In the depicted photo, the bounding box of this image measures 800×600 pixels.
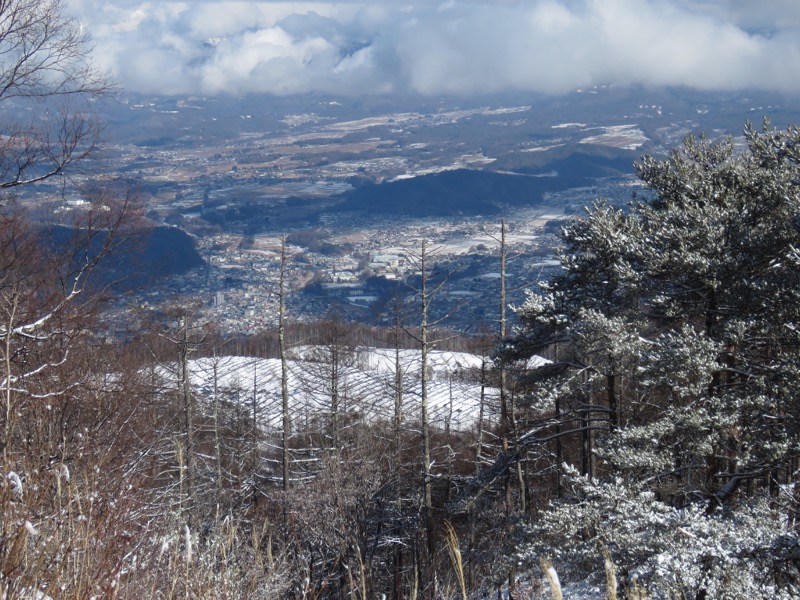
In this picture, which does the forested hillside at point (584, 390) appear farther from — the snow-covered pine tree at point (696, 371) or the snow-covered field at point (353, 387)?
the snow-covered field at point (353, 387)

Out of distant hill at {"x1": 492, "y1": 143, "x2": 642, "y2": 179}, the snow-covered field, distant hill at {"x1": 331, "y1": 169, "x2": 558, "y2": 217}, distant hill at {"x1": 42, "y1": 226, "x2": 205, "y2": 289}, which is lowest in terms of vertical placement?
the snow-covered field

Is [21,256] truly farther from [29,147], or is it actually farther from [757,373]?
[757,373]

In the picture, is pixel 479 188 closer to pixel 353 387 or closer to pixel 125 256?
pixel 353 387

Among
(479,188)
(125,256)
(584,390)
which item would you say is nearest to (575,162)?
(479,188)

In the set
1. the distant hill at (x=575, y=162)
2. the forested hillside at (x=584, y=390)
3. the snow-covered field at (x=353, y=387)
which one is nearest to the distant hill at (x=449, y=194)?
the distant hill at (x=575, y=162)

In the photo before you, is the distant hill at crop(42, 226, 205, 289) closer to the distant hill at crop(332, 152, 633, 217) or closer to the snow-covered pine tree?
the snow-covered pine tree

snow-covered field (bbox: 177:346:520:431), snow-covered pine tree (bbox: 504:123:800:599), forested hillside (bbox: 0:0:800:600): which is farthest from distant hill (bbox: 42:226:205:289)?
snow-covered field (bbox: 177:346:520:431)

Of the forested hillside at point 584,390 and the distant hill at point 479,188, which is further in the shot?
A: the distant hill at point 479,188

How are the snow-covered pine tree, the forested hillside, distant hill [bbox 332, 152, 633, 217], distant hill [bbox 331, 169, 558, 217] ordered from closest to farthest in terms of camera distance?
the forested hillside → the snow-covered pine tree → distant hill [bbox 331, 169, 558, 217] → distant hill [bbox 332, 152, 633, 217]

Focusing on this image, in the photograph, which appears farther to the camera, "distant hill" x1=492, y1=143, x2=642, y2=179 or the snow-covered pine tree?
"distant hill" x1=492, y1=143, x2=642, y2=179

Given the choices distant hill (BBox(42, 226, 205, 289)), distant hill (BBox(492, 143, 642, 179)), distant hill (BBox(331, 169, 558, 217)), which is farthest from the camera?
distant hill (BBox(492, 143, 642, 179))

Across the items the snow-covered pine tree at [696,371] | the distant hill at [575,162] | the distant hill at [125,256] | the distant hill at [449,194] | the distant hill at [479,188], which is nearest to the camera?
the snow-covered pine tree at [696,371]
